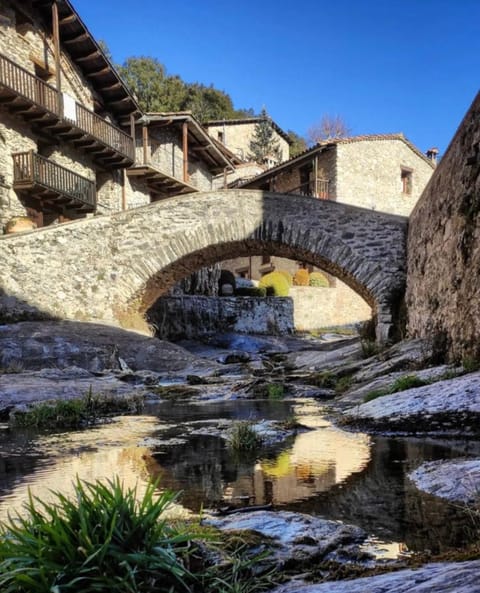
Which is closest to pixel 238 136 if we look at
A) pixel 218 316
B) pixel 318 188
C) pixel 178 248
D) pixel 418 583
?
pixel 318 188

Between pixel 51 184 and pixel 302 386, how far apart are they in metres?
11.2

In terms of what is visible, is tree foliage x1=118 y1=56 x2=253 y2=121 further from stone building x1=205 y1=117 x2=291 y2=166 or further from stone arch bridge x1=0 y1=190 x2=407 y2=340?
stone arch bridge x1=0 y1=190 x2=407 y2=340

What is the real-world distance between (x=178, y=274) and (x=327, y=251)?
4.17 metres

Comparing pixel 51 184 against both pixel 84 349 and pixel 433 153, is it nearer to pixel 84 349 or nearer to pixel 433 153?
pixel 84 349

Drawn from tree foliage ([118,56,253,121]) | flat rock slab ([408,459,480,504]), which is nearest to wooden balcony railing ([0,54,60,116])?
flat rock slab ([408,459,480,504])

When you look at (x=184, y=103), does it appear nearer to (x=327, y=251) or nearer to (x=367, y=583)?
(x=327, y=251)

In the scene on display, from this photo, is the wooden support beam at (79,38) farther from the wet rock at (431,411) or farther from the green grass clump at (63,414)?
the wet rock at (431,411)

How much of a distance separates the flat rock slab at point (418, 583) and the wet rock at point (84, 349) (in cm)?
973

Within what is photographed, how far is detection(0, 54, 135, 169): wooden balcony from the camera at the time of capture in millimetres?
15281

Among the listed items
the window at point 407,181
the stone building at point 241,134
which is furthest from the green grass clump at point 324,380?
the stone building at point 241,134

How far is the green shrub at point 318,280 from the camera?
27.2 metres

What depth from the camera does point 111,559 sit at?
147 cm

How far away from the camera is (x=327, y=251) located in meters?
13.5

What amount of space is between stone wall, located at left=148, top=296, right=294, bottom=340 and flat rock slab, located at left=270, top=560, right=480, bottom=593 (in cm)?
1686
